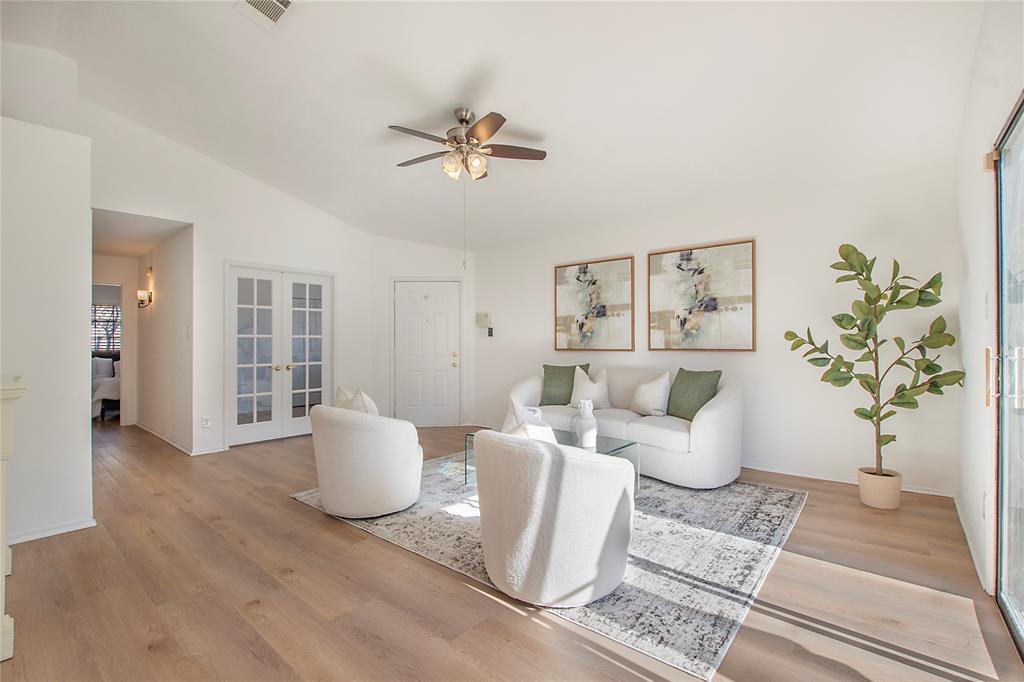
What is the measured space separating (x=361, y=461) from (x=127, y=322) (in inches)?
234

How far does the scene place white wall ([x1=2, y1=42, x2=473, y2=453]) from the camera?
3504 millimetres

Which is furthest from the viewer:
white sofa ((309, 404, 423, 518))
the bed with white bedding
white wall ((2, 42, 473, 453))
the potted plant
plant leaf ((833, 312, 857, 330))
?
the bed with white bedding

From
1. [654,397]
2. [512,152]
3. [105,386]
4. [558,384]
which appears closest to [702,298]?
[654,397]

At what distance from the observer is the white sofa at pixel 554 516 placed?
1895mm

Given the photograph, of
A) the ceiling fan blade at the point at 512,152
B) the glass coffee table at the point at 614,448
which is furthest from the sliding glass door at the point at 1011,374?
the ceiling fan blade at the point at 512,152

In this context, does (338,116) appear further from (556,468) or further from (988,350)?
(988,350)

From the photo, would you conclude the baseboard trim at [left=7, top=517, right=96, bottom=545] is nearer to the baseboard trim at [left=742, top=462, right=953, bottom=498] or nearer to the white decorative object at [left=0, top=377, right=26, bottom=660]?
the white decorative object at [left=0, top=377, right=26, bottom=660]

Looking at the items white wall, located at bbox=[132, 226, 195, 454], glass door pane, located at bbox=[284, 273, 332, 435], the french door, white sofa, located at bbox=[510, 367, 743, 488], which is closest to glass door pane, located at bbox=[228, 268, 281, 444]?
the french door

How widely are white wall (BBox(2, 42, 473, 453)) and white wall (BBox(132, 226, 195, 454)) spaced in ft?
0.60

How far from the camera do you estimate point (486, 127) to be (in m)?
2.87

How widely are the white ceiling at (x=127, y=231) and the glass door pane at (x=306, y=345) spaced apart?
131 centimetres

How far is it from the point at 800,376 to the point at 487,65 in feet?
11.6

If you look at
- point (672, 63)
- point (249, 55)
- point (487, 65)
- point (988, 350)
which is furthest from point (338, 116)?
point (988, 350)

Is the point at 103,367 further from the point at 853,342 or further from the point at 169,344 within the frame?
the point at 853,342
